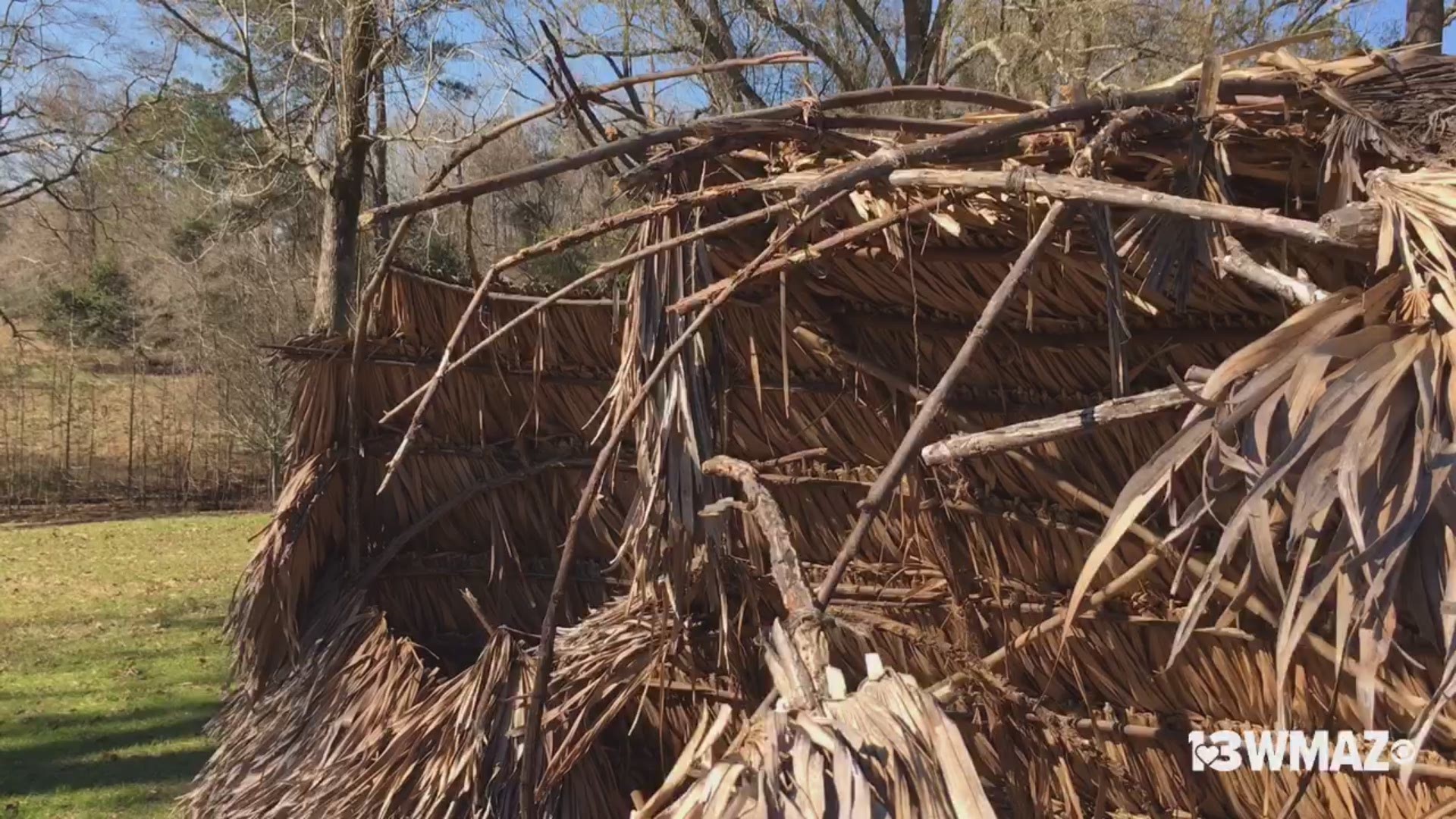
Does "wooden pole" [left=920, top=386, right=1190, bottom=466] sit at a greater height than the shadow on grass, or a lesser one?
greater

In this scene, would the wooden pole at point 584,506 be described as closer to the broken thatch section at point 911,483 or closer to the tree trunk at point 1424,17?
the broken thatch section at point 911,483

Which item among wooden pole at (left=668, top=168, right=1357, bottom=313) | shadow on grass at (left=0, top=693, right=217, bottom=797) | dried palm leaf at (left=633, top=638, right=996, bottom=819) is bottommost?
shadow on grass at (left=0, top=693, right=217, bottom=797)

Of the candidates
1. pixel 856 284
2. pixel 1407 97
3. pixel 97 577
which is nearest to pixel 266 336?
pixel 97 577

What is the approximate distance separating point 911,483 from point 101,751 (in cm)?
495

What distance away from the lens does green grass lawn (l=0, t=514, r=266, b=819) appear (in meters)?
5.45

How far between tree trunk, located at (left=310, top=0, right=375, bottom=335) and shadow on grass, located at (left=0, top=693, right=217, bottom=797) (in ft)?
18.8

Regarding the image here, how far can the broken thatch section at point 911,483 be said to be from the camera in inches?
63.8

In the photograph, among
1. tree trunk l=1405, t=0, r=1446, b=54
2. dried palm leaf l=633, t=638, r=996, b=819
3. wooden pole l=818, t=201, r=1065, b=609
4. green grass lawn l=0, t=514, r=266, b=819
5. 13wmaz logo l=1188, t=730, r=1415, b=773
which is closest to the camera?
dried palm leaf l=633, t=638, r=996, b=819

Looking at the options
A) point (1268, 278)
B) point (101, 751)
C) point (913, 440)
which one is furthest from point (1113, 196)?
point (101, 751)

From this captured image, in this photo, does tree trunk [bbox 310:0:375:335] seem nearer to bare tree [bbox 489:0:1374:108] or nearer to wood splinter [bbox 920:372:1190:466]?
bare tree [bbox 489:0:1374:108]

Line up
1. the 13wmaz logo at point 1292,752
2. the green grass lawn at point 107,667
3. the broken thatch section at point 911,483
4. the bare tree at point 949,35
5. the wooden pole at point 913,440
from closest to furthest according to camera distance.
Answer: the broken thatch section at point 911,483, the wooden pole at point 913,440, the 13wmaz logo at point 1292,752, the green grass lawn at point 107,667, the bare tree at point 949,35

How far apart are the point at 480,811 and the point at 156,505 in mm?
15132

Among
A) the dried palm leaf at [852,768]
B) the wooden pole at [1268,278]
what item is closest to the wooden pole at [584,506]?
the wooden pole at [1268,278]

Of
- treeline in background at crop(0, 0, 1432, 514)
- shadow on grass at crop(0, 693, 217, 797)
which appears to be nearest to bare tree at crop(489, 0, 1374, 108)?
treeline in background at crop(0, 0, 1432, 514)
